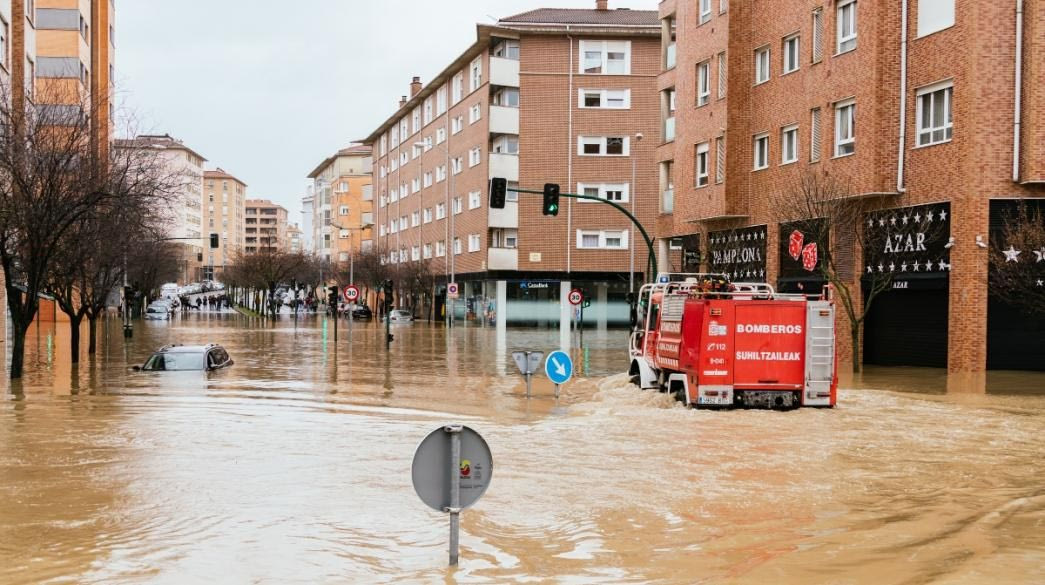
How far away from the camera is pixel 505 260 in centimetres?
6656

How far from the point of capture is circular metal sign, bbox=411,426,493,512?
7316 millimetres

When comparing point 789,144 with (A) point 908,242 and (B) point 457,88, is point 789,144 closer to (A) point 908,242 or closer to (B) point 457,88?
(A) point 908,242

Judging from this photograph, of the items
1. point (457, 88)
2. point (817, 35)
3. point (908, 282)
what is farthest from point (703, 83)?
point (457, 88)

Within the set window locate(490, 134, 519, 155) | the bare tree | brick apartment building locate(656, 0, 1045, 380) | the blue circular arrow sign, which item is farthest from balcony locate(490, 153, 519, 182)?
the blue circular arrow sign

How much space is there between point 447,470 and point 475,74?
6475cm

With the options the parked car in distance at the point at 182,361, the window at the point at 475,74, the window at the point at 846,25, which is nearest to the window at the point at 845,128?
the window at the point at 846,25

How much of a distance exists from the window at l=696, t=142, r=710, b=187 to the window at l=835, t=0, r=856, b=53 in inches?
318

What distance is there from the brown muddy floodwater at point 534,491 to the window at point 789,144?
46.1 ft

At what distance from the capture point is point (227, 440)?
15.4 meters

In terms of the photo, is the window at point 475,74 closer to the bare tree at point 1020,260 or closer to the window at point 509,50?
the window at point 509,50

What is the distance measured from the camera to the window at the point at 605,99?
6581cm

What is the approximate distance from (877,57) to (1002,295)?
755 cm

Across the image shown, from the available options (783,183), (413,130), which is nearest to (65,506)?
(783,183)

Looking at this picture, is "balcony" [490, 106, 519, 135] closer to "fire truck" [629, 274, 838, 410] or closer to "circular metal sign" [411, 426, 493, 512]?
"fire truck" [629, 274, 838, 410]
